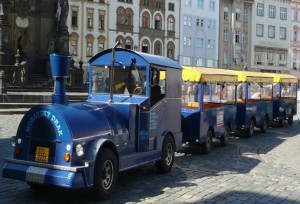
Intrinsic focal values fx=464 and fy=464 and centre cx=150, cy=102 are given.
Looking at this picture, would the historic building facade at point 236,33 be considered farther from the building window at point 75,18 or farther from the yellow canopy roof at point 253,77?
the yellow canopy roof at point 253,77

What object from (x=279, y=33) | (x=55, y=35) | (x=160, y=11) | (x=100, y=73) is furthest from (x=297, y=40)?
(x=100, y=73)

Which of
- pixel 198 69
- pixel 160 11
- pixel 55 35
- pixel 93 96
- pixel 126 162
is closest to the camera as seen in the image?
pixel 126 162

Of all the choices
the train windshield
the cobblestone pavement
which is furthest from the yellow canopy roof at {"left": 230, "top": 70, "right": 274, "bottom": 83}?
the train windshield

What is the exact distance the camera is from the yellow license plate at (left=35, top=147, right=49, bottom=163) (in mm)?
7523

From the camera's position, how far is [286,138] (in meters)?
19.3

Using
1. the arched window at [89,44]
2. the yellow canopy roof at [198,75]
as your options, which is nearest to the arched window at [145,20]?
the arched window at [89,44]

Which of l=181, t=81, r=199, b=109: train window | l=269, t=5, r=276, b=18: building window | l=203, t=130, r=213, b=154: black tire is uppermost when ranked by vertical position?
l=269, t=5, r=276, b=18: building window

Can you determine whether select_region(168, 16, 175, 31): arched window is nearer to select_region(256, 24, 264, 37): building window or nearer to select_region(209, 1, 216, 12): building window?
select_region(209, 1, 216, 12): building window

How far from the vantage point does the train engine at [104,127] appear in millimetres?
7344

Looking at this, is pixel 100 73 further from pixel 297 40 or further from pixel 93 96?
pixel 297 40

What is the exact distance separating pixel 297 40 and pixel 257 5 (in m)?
11.3

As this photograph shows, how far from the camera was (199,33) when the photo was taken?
7112cm

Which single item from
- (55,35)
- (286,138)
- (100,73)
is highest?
(55,35)

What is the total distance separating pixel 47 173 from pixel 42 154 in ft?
1.35
